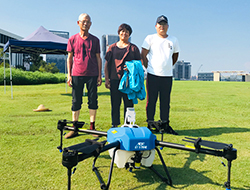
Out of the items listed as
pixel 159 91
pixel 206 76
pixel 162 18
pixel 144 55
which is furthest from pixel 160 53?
pixel 206 76

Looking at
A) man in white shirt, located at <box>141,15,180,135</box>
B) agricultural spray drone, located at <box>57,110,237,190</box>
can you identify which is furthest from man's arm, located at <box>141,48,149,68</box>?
agricultural spray drone, located at <box>57,110,237,190</box>

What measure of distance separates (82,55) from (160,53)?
5.02ft

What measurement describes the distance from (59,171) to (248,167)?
2.41 meters

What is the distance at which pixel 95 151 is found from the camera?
6.27 ft

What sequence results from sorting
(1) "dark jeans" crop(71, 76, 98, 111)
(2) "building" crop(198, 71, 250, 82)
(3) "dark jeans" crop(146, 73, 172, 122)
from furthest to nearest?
(2) "building" crop(198, 71, 250, 82), (3) "dark jeans" crop(146, 73, 172, 122), (1) "dark jeans" crop(71, 76, 98, 111)

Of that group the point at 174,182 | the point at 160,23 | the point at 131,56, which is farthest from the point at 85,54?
the point at 174,182

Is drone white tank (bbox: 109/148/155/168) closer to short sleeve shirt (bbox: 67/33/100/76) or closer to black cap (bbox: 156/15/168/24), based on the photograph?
short sleeve shirt (bbox: 67/33/100/76)

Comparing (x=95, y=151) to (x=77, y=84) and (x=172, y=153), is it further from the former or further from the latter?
(x=77, y=84)

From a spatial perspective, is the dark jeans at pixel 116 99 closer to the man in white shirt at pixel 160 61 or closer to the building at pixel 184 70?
the man in white shirt at pixel 160 61

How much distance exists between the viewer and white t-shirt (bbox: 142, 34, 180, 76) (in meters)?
4.16

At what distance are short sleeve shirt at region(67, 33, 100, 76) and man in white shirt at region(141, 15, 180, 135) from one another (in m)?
1.08

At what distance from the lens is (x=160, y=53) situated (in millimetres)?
4180

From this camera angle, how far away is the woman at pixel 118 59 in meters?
3.81

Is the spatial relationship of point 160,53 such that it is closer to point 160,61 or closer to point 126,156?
point 160,61
